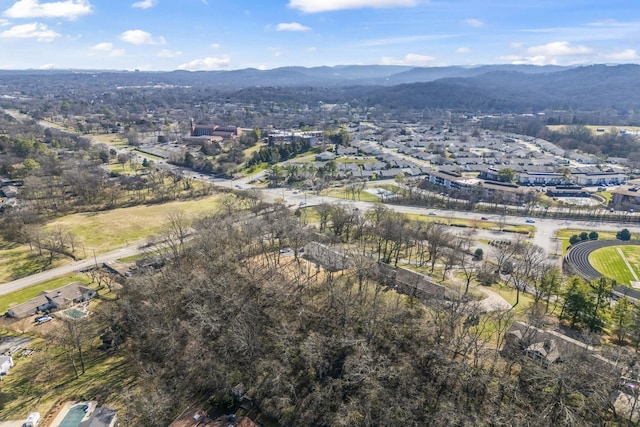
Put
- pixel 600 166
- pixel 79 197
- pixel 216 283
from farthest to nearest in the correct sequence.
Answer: pixel 600 166 → pixel 79 197 → pixel 216 283

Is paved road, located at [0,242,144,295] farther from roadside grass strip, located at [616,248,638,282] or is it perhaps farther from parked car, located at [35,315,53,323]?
roadside grass strip, located at [616,248,638,282]

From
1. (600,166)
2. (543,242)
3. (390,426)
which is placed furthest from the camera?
(600,166)

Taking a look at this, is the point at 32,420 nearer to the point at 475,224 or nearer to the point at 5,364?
the point at 5,364

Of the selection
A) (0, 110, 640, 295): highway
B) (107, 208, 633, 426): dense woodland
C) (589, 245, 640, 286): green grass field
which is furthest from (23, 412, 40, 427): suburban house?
(589, 245, 640, 286): green grass field

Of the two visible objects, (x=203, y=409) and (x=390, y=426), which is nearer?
(x=390, y=426)

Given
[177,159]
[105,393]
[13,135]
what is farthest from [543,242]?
[13,135]

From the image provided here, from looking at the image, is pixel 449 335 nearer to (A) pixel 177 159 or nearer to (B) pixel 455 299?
(B) pixel 455 299
